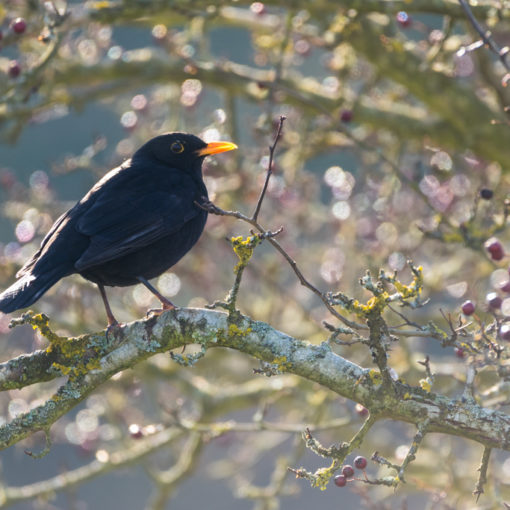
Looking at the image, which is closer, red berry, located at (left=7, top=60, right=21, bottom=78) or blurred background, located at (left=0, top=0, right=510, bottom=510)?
red berry, located at (left=7, top=60, right=21, bottom=78)

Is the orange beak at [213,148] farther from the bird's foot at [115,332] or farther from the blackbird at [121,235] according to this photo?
the bird's foot at [115,332]

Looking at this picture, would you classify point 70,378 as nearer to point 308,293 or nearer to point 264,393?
point 264,393

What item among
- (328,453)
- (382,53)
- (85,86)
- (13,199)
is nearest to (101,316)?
(13,199)

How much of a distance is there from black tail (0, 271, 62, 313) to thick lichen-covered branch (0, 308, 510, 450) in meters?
0.55

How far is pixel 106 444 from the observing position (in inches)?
323

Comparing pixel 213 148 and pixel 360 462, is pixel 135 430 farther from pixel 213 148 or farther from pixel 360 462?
pixel 213 148

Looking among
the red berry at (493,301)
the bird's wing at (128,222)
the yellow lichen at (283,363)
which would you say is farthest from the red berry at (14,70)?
the red berry at (493,301)

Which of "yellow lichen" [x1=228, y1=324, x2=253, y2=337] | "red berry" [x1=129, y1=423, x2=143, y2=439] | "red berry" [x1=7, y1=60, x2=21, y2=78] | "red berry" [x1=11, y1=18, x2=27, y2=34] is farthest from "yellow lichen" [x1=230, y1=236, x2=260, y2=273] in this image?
"red berry" [x1=7, y1=60, x2=21, y2=78]

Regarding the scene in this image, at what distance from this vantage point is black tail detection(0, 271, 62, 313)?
3.83 m

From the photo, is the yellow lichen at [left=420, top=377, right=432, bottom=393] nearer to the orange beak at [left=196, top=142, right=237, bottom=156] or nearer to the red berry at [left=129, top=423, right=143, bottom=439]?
the red berry at [left=129, top=423, right=143, bottom=439]

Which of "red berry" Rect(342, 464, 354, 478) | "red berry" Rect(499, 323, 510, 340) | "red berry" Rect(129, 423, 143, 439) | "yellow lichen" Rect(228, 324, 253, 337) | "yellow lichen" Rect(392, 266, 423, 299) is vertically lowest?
"red berry" Rect(129, 423, 143, 439)

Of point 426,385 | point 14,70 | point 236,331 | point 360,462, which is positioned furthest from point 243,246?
point 14,70

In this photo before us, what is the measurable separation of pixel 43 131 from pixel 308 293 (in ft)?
37.9

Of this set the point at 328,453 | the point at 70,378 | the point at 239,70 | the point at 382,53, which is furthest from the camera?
the point at 239,70
